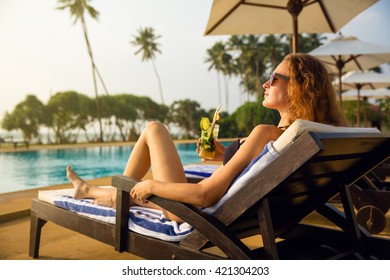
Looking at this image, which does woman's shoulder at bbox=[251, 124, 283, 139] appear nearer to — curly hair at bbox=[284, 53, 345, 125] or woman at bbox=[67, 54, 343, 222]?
woman at bbox=[67, 54, 343, 222]

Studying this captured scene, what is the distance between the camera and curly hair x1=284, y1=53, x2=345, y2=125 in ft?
5.80

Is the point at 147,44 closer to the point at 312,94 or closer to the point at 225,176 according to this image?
the point at 312,94

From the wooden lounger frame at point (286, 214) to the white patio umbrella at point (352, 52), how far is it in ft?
17.9

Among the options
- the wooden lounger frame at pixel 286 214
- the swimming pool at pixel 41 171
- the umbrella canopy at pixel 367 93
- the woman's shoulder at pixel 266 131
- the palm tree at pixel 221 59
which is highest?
the palm tree at pixel 221 59

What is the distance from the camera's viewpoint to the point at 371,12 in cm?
567

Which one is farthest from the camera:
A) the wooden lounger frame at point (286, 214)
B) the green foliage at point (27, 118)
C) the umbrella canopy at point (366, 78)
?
the green foliage at point (27, 118)

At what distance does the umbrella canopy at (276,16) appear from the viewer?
520 centimetres

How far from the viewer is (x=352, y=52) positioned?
6926mm

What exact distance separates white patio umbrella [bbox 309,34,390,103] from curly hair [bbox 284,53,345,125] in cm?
550

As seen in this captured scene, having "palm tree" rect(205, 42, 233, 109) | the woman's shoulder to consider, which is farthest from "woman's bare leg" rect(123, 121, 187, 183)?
"palm tree" rect(205, 42, 233, 109)

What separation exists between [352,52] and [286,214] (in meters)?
5.78

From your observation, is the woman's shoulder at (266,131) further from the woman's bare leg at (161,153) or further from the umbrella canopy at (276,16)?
the umbrella canopy at (276,16)

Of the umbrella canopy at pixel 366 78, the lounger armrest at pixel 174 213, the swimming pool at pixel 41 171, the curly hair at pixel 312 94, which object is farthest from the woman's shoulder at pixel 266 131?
the swimming pool at pixel 41 171

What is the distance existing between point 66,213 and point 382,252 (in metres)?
1.72
